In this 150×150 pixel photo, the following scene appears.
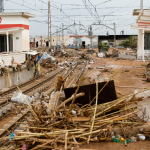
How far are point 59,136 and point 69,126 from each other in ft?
1.51

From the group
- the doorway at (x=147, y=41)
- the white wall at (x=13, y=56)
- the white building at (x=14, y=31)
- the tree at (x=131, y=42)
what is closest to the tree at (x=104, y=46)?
the tree at (x=131, y=42)

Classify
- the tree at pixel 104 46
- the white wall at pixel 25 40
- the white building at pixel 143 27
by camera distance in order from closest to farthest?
the white wall at pixel 25 40
the white building at pixel 143 27
the tree at pixel 104 46

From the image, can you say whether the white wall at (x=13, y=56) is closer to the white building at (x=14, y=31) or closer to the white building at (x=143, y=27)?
the white building at (x=14, y=31)

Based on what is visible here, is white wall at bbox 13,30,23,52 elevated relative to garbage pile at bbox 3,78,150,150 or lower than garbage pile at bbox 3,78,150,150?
elevated

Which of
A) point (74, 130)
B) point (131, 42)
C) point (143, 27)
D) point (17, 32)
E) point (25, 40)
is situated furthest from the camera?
point (131, 42)

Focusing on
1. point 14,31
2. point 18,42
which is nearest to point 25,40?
point 18,42

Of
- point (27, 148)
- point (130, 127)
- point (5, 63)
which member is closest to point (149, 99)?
point (130, 127)

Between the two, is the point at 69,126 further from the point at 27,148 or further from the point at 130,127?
the point at 130,127

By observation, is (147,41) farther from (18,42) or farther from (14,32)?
(14,32)

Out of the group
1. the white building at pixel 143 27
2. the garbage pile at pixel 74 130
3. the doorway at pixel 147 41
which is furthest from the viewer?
the doorway at pixel 147 41

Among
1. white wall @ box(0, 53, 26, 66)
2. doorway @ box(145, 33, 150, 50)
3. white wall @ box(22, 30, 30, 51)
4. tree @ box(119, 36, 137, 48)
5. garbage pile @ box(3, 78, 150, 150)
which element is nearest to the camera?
garbage pile @ box(3, 78, 150, 150)

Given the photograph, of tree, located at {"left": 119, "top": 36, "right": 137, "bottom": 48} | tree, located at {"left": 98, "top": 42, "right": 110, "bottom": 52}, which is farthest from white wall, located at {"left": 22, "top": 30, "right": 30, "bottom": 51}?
tree, located at {"left": 119, "top": 36, "right": 137, "bottom": 48}

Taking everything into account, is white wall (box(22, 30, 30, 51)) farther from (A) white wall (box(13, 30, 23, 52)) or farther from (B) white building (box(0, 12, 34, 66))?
(A) white wall (box(13, 30, 23, 52))

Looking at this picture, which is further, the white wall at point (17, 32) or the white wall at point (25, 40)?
the white wall at point (25, 40)
